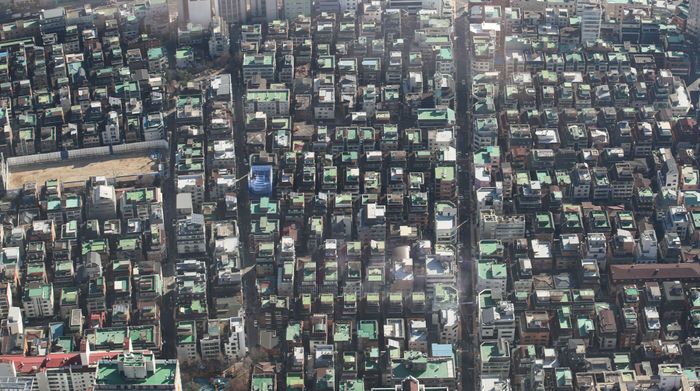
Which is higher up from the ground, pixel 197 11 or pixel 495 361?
pixel 197 11

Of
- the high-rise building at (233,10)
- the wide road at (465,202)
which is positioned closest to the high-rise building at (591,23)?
the wide road at (465,202)

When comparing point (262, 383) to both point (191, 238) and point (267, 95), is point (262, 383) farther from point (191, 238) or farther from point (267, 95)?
point (267, 95)

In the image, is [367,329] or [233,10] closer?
[367,329]

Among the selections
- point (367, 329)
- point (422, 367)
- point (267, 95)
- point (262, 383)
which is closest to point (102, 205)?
point (267, 95)

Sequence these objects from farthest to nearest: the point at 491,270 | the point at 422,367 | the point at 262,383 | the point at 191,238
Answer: the point at 191,238 → the point at 491,270 → the point at 262,383 → the point at 422,367

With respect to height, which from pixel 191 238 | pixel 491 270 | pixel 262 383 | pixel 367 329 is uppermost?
pixel 191 238

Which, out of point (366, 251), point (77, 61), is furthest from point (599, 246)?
point (77, 61)

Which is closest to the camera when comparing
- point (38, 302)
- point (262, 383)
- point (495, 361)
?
point (262, 383)
